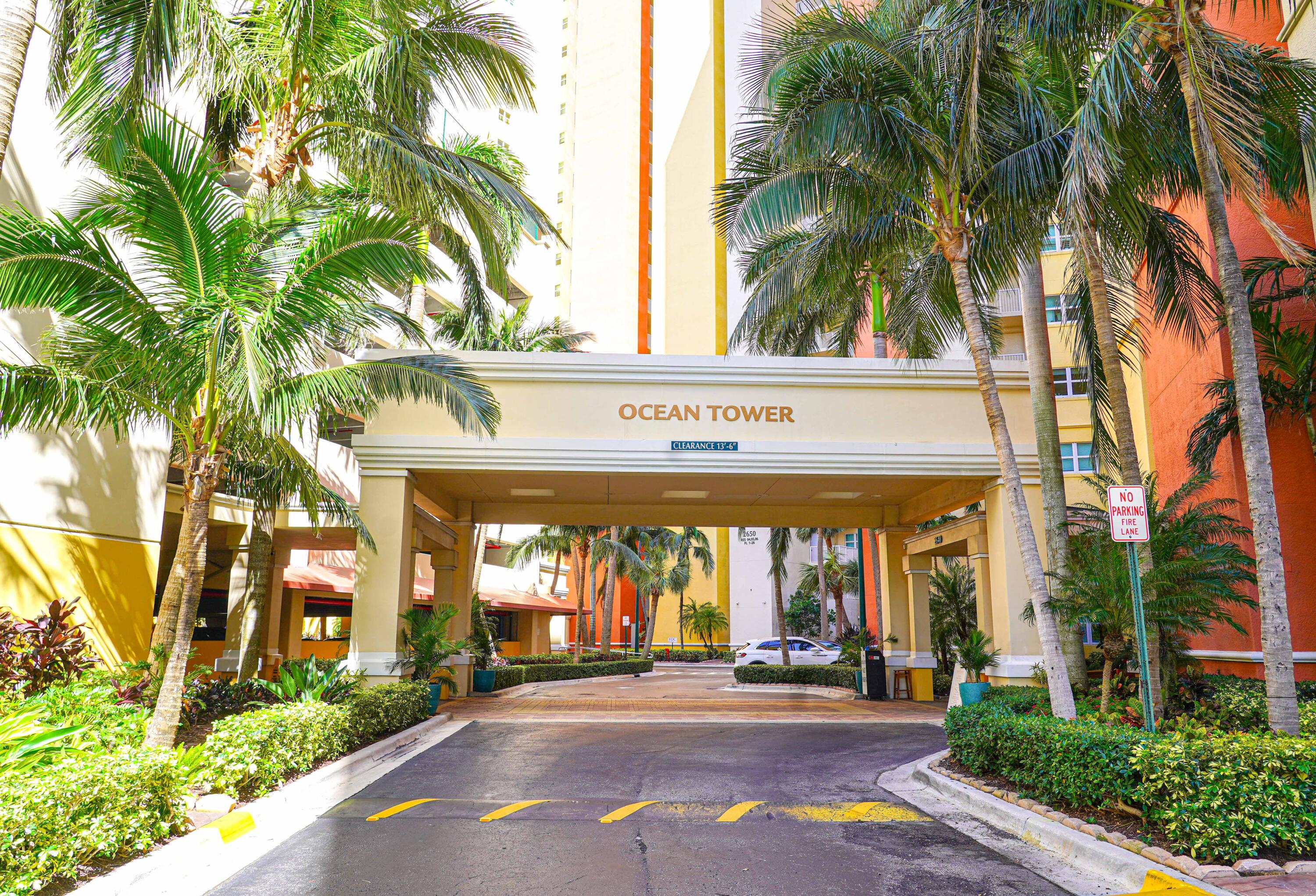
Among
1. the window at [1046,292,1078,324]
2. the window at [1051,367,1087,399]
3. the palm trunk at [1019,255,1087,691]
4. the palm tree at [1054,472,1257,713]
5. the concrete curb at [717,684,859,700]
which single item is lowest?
the concrete curb at [717,684,859,700]

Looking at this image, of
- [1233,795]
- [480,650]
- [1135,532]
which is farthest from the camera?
[480,650]

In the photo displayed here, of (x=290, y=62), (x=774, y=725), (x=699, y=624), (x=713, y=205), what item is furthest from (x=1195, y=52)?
(x=699, y=624)

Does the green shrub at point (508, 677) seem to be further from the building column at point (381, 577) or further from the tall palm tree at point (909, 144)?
the tall palm tree at point (909, 144)

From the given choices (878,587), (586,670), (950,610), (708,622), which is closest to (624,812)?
(950,610)

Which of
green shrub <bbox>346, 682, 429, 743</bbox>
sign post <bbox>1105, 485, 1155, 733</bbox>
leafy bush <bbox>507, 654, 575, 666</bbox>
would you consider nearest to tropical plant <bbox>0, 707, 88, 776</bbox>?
green shrub <bbox>346, 682, 429, 743</bbox>

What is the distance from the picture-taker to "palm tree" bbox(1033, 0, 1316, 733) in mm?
8094

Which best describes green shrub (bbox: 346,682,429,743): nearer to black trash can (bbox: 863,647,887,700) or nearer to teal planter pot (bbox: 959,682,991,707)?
teal planter pot (bbox: 959,682,991,707)

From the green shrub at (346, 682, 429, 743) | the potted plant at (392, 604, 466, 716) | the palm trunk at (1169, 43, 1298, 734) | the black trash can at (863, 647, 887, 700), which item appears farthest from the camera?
the black trash can at (863, 647, 887, 700)

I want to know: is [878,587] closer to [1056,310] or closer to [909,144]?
[1056,310]

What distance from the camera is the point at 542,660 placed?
3391 cm

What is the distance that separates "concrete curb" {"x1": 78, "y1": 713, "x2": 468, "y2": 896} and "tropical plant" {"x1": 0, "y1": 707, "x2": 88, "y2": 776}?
1.06 metres

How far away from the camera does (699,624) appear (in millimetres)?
57906

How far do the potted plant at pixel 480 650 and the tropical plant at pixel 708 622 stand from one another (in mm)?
31260

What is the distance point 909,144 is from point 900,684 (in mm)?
14696
